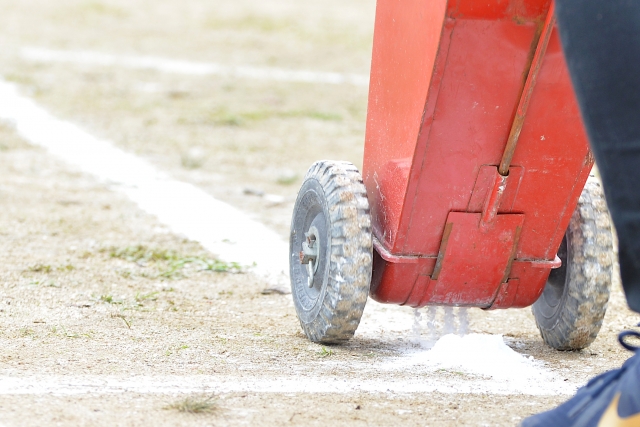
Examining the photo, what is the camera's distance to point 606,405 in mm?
1683

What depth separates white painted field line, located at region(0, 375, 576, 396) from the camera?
228 cm

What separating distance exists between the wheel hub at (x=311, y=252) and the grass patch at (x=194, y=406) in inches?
29.8

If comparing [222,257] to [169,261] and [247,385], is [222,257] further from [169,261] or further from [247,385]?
[247,385]

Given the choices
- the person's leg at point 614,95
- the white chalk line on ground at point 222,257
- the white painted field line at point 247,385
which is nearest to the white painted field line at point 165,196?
the white chalk line on ground at point 222,257

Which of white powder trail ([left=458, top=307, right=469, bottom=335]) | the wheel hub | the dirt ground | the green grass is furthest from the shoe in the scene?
the green grass

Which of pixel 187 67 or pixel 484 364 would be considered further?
pixel 187 67

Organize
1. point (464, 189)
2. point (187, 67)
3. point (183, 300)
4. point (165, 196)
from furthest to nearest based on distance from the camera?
1. point (187, 67)
2. point (165, 196)
3. point (183, 300)
4. point (464, 189)

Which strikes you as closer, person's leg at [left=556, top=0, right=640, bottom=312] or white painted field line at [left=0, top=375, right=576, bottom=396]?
person's leg at [left=556, top=0, right=640, bottom=312]

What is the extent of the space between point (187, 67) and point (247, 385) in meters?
8.92

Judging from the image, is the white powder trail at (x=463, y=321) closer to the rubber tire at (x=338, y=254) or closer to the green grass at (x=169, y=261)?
the rubber tire at (x=338, y=254)

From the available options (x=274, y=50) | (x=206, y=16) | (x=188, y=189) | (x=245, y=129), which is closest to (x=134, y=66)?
(x=274, y=50)

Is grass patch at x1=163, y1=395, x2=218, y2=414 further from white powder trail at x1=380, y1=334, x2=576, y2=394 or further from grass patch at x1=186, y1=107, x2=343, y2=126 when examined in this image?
grass patch at x1=186, y1=107, x2=343, y2=126

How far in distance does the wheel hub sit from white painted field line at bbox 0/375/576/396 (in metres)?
0.46

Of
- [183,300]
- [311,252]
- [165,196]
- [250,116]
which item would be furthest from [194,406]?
[250,116]
